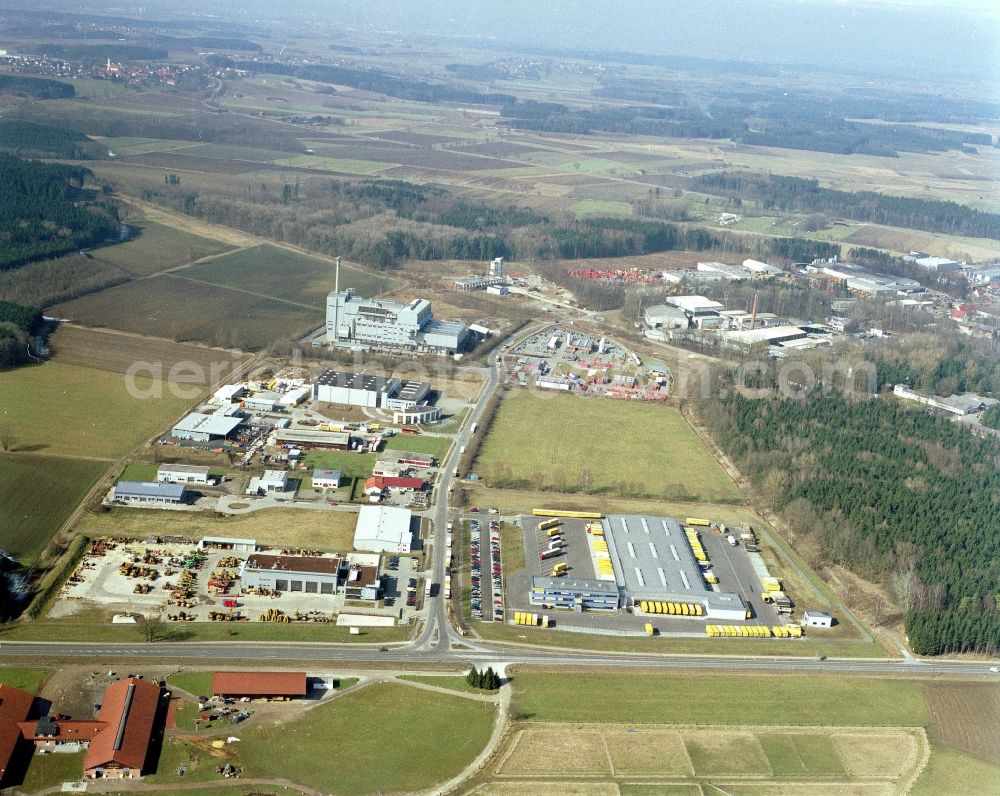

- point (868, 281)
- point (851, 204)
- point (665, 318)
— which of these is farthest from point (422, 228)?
point (851, 204)

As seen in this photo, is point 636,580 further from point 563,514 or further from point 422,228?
point 422,228

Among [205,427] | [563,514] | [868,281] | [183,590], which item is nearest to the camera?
[183,590]

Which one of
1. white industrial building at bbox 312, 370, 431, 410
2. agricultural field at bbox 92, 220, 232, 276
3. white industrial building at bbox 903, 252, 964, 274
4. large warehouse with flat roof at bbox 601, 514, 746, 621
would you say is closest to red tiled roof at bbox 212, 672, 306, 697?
large warehouse with flat roof at bbox 601, 514, 746, 621

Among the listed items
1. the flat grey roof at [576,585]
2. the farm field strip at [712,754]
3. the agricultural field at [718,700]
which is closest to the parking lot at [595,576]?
the flat grey roof at [576,585]

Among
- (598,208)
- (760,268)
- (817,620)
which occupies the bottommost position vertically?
(817,620)

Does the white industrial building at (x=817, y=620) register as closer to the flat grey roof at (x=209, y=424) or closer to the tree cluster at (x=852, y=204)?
the flat grey roof at (x=209, y=424)

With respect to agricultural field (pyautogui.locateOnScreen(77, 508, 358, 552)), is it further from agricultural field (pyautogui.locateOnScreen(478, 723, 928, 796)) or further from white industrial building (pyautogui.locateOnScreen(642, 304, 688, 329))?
white industrial building (pyautogui.locateOnScreen(642, 304, 688, 329))

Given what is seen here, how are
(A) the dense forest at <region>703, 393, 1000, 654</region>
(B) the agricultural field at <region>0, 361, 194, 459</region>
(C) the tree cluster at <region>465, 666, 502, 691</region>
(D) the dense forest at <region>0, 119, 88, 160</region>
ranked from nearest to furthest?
(C) the tree cluster at <region>465, 666, 502, 691</region>, (A) the dense forest at <region>703, 393, 1000, 654</region>, (B) the agricultural field at <region>0, 361, 194, 459</region>, (D) the dense forest at <region>0, 119, 88, 160</region>

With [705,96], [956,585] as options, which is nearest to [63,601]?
[956,585]
